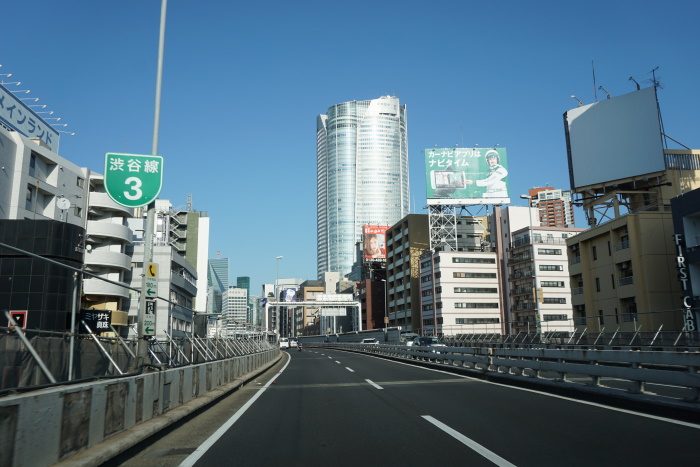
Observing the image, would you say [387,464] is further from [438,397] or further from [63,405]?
[438,397]

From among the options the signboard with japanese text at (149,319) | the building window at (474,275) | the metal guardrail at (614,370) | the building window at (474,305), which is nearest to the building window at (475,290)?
the building window at (474,275)

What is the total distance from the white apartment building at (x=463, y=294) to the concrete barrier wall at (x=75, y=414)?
241 feet

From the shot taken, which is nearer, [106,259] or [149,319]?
[149,319]

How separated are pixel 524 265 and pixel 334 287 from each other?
11187 centimetres

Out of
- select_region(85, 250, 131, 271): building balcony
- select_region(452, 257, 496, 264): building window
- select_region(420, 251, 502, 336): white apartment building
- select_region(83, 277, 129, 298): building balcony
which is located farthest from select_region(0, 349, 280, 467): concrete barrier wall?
select_region(452, 257, 496, 264): building window

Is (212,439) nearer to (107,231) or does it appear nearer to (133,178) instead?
(133,178)

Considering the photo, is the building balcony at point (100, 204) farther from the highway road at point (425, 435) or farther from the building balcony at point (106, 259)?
the highway road at point (425, 435)

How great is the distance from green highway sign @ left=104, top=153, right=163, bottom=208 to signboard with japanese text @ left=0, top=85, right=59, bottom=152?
39800mm

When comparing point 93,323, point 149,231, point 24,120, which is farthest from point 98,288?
point 93,323

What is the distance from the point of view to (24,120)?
4481cm

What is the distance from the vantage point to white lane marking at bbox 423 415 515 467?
Answer: 5926mm

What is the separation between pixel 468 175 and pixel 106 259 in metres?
48.1

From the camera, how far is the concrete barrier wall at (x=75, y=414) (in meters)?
4.72

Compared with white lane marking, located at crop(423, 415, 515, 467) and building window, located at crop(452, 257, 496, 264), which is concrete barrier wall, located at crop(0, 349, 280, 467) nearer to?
white lane marking, located at crop(423, 415, 515, 467)
